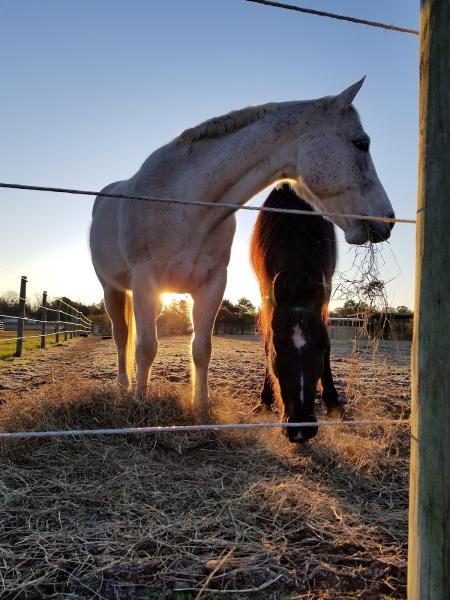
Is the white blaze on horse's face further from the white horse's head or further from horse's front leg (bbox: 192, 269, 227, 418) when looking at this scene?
horse's front leg (bbox: 192, 269, 227, 418)

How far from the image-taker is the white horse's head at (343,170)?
2.62 meters

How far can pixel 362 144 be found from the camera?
278 centimetres

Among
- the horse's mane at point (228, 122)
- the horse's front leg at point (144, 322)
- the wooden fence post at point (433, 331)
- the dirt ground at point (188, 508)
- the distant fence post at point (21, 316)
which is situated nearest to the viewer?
the wooden fence post at point (433, 331)

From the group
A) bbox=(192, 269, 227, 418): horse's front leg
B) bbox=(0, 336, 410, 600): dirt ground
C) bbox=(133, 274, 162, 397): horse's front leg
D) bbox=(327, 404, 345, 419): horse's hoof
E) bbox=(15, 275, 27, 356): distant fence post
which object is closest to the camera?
bbox=(0, 336, 410, 600): dirt ground

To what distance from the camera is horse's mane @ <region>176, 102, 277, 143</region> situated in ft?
10.3

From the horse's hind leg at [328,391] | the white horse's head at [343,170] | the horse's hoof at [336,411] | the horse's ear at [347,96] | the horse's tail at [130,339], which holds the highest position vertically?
the horse's ear at [347,96]

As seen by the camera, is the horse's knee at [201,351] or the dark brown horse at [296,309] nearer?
the dark brown horse at [296,309]

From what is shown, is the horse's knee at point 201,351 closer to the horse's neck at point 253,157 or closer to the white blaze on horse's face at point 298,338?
the white blaze on horse's face at point 298,338

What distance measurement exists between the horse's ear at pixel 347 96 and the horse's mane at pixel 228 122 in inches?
17.0

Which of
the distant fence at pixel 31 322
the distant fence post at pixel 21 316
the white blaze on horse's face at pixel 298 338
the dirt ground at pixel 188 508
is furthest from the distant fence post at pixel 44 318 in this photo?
the white blaze on horse's face at pixel 298 338

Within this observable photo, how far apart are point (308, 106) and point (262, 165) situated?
0.44m

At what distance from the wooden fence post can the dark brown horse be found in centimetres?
137

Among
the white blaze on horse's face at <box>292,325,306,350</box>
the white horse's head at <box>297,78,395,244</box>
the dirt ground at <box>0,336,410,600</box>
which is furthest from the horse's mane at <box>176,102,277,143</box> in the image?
the dirt ground at <box>0,336,410,600</box>

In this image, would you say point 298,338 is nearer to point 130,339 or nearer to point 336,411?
point 336,411
